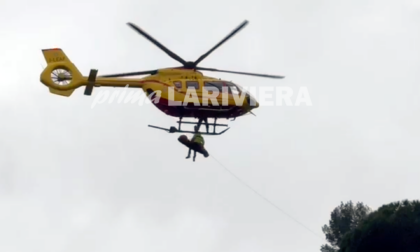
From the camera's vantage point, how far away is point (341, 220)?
4900cm

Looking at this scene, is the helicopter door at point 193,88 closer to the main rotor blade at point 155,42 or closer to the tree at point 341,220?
the main rotor blade at point 155,42

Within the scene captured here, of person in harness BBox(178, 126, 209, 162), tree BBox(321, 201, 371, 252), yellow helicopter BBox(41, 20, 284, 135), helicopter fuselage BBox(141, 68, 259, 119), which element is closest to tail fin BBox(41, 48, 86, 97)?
yellow helicopter BBox(41, 20, 284, 135)

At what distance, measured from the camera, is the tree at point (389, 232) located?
3700 cm

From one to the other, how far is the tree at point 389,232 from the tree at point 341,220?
9981 millimetres

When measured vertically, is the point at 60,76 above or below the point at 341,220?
above

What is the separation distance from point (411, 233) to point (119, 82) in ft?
33.2

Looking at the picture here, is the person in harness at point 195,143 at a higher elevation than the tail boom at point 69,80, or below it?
below

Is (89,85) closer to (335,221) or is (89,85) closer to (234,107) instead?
(234,107)

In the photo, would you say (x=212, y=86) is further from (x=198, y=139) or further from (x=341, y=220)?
(x=341, y=220)

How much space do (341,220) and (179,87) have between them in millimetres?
17920

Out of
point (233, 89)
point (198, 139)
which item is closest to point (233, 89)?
point (233, 89)

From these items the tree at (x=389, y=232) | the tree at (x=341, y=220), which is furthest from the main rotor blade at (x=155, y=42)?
the tree at (x=341, y=220)

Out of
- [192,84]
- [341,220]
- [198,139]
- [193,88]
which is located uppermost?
[192,84]

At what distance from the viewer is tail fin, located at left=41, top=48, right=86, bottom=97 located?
33.1 m
